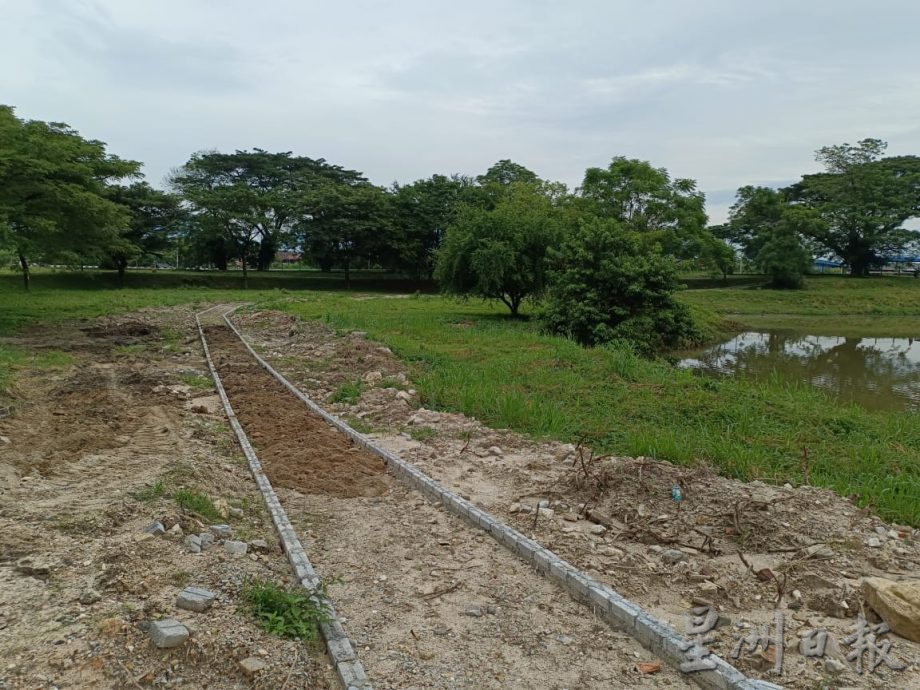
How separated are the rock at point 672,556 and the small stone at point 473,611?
4.86 feet

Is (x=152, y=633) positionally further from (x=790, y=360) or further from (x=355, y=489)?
(x=790, y=360)

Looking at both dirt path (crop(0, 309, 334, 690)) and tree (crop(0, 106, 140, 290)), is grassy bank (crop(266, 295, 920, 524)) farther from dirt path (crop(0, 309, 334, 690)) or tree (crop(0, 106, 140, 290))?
tree (crop(0, 106, 140, 290))

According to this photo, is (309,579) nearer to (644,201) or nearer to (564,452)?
(564,452)

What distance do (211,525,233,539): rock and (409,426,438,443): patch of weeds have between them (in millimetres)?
3122

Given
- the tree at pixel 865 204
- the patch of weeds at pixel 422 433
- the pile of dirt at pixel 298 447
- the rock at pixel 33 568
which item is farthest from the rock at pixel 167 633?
the tree at pixel 865 204

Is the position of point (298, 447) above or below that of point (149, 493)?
below

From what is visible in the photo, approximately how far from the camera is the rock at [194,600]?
3.60 meters

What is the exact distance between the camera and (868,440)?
8.36 metres

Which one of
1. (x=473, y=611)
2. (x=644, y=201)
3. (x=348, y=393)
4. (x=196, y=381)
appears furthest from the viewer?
(x=644, y=201)

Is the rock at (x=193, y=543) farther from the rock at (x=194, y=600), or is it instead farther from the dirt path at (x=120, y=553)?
the rock at (x=194, y=600)

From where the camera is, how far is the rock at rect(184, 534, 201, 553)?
4469 millimetres

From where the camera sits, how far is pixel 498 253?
945 inches

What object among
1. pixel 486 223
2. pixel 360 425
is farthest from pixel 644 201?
pixel 360 425

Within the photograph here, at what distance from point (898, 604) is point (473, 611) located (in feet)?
7.80
